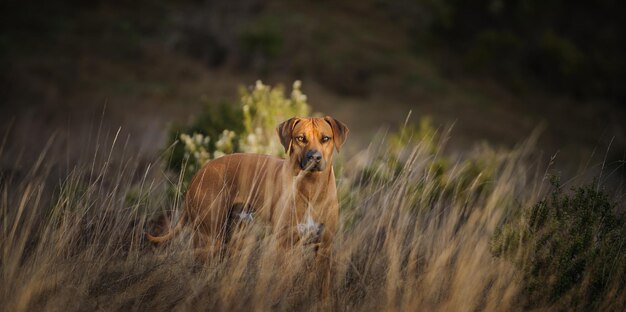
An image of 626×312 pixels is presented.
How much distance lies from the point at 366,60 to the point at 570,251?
21.3 metres

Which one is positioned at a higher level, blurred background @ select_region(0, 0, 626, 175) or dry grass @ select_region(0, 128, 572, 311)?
blurred background @ select_region(0, 0, 626, 175)

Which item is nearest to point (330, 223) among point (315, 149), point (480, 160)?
point (315, 149)

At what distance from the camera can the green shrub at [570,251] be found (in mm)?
3285

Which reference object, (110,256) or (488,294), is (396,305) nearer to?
(488,294)

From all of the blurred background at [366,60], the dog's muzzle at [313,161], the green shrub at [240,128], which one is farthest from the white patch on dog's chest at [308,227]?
the blurred background at [366,60]

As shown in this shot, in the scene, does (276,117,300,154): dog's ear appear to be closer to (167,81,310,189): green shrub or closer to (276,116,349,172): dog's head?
(276,116,349,172): dog's head

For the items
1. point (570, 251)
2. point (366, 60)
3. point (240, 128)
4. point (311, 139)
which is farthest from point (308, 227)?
point (366, 60)

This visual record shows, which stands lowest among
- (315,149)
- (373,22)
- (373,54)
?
(315,149)

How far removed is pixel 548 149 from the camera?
16.9 meters

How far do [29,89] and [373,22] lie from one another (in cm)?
1777

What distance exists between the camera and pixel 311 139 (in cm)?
354

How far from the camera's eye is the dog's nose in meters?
3.40

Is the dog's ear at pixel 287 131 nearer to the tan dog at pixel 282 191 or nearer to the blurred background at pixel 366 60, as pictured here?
the tan dog at pixel 282 191

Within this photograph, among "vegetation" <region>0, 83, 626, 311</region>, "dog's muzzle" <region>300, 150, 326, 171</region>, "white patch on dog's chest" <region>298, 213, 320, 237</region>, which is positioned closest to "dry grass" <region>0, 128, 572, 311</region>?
"vegetation" <region>0, 83, 626, 311</region>
